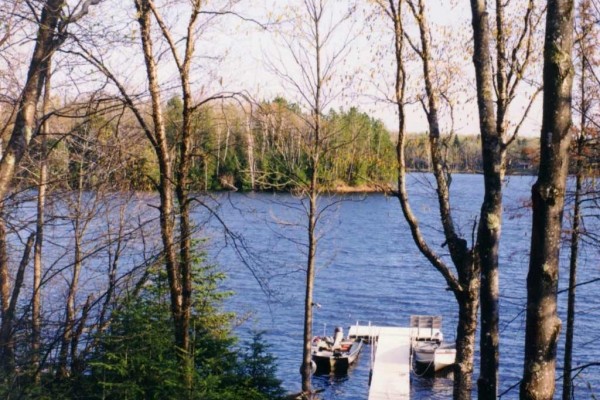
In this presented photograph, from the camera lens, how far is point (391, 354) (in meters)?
28.6

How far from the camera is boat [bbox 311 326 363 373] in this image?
29.1 m

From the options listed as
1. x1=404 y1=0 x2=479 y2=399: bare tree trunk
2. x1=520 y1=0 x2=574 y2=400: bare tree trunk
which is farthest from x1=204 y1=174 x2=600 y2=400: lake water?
x1=520 y1=0 x2=574 y2=400: bare tree trunk

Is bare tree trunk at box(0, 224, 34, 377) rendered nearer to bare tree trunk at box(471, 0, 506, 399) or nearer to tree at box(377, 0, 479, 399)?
bare tree trunk at box(471, 0, 506, 399)

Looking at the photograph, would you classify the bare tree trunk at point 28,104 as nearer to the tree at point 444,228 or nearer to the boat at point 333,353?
the tree at point 444,228

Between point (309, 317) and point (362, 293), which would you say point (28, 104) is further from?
point (362, 293)

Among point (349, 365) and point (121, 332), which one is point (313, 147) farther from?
point (349, 365)

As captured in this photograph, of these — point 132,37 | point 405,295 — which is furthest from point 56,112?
point 405,295

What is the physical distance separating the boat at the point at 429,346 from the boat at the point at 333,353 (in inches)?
101

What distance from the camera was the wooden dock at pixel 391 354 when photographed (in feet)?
78.1

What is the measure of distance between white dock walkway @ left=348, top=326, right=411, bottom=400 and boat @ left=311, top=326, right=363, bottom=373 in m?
1.10

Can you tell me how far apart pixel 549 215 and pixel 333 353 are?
84.2ft

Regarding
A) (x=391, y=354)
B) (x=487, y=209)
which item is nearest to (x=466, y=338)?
(x=487, y=209)

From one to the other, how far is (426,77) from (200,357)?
533cm

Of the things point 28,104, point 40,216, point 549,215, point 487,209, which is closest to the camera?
point 549,215
